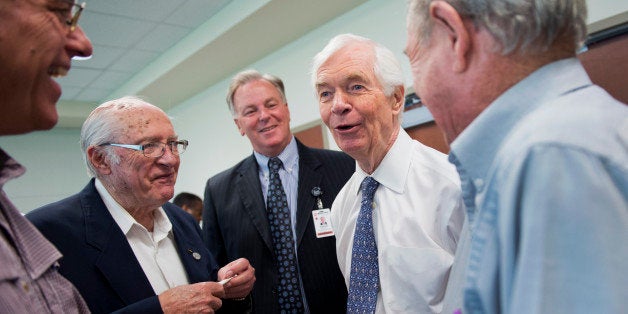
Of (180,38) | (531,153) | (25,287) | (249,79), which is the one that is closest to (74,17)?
(25,287)

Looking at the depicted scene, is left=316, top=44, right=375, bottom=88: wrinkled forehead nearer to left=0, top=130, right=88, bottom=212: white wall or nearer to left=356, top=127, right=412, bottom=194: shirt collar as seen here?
left=356, top=127, right=412, bottom=194: shirt collar

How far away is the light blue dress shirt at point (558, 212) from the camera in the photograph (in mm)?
465

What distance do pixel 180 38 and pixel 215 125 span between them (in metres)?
1.32

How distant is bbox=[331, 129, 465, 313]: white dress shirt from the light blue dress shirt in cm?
53

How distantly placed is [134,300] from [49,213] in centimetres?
39

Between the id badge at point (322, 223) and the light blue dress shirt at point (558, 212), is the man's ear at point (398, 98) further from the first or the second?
the light blue dress shirt at point (558, 212)

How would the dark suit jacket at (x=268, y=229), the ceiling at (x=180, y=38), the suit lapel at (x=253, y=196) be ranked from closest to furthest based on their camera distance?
the dark suit jacket at (x=268, y=229) < the suit lapel at (x=253, y=196) < the ceiling at (x=180, y=38)

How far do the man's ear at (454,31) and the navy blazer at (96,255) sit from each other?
105cm

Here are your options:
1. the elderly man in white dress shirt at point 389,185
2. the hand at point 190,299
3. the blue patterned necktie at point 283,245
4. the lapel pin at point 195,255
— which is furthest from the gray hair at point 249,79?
the hand at point 190,299

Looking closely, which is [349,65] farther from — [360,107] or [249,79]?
[249,79]

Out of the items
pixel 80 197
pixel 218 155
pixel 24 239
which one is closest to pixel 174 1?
pixel 218 155

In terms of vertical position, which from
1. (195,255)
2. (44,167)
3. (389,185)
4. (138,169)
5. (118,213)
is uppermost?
(44,167)

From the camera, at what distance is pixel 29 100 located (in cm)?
68

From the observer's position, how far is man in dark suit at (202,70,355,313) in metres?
1.72
